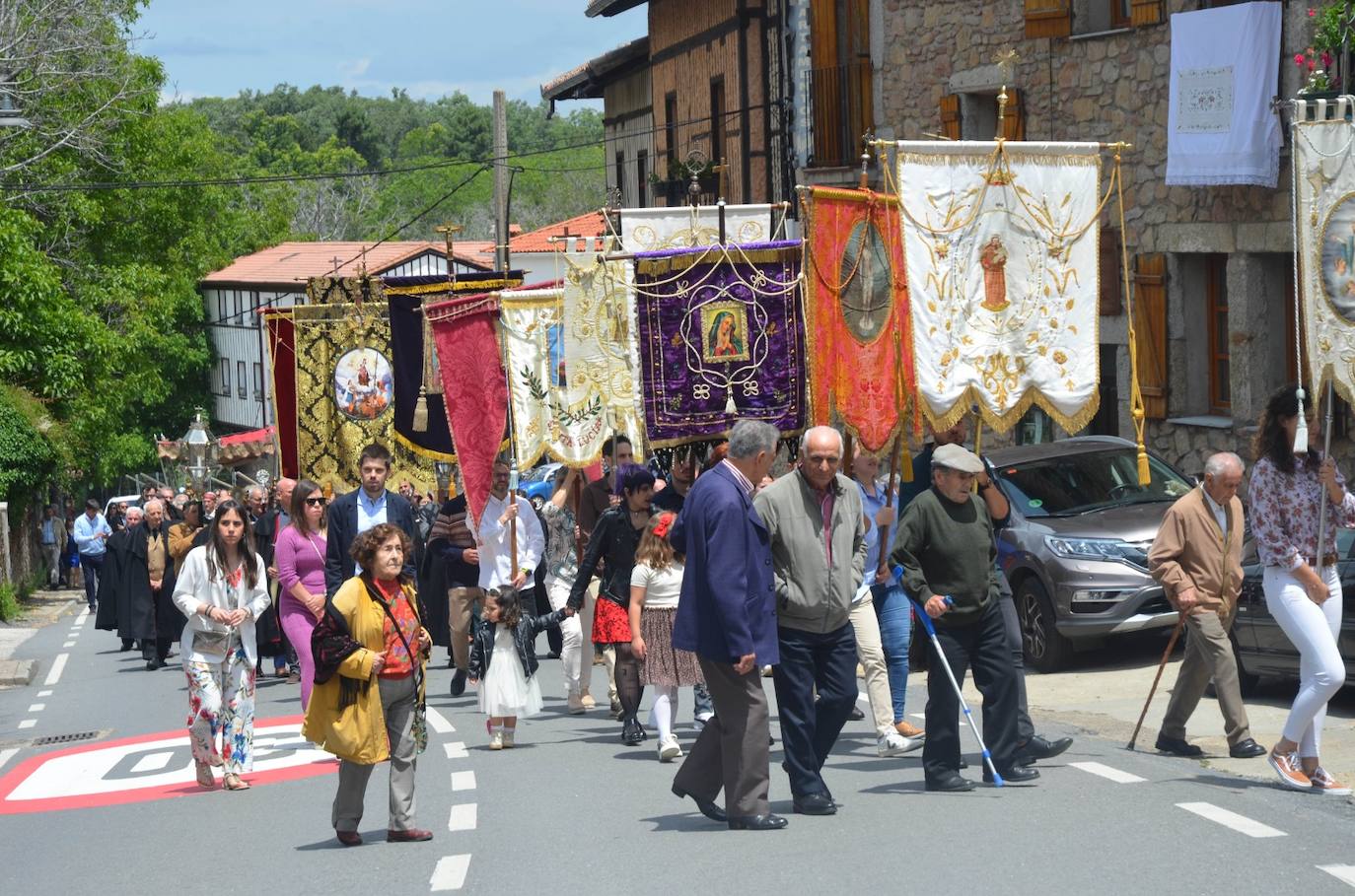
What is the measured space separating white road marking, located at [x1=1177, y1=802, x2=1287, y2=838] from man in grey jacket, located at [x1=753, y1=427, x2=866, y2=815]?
1641 millimetres

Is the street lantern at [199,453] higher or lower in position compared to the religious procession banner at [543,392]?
lower

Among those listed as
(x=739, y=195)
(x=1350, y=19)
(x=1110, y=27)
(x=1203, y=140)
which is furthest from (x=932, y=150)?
(x=739, y=195)

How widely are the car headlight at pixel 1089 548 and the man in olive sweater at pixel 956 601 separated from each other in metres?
5.22

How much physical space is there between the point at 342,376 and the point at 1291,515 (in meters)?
11.4

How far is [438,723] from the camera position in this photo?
14102 mm

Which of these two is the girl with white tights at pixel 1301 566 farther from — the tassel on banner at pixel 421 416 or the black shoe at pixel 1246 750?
the tassel on banner at pixel 421 416

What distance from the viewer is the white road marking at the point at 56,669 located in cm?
2075

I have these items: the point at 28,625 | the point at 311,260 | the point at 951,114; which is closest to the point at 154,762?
the point at 951,114

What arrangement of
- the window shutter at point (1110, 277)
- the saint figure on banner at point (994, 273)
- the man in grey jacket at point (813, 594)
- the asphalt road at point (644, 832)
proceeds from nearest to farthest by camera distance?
the asphalt road at point (644, 832)
the man in grey jacket at point (813, 594)
the saint figure on banner at point (994, 273)
the window shutter at point (1110, 277)

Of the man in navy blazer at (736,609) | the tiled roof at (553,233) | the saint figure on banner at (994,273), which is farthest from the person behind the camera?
the tiled roof at (553,233)

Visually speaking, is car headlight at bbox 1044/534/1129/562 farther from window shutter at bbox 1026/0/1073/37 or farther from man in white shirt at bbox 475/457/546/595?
window shutter at bbox 1026/0/1073/37

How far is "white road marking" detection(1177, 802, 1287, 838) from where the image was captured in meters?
8.18

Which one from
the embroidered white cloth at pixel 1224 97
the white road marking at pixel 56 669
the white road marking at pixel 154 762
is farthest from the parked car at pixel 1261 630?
the white road marking at pixel 56 669

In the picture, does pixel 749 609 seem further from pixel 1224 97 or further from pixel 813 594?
pixel 1224 97
